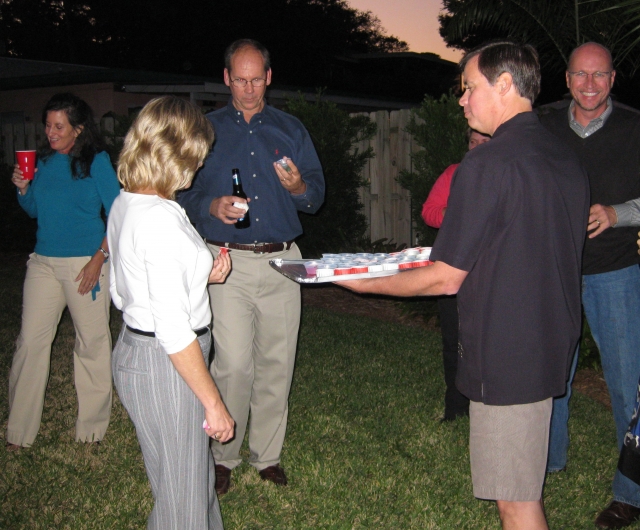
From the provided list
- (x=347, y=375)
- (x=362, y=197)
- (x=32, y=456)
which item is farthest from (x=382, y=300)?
(x=32, y=456)

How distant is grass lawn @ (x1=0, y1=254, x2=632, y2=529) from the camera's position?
405cm

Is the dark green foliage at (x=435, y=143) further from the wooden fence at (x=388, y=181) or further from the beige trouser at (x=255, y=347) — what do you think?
the beige trouser at (x=255, y=347)

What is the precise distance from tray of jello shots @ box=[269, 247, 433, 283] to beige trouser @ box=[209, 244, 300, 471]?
0.85 m

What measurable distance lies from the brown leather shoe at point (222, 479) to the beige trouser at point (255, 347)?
40mm

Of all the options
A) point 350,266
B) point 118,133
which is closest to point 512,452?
point 350,266

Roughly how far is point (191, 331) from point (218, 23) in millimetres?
38101

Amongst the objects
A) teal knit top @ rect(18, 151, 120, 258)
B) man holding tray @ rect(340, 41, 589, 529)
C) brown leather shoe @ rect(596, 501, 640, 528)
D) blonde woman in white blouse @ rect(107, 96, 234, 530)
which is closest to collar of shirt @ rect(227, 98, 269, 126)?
teal knit top @ rect(18, 151, 120, 258)

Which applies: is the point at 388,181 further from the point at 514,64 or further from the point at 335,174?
the point at 514,64

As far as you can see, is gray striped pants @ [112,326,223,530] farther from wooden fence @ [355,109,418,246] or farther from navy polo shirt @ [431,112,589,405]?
wooden fence @ [355,109,418,246]

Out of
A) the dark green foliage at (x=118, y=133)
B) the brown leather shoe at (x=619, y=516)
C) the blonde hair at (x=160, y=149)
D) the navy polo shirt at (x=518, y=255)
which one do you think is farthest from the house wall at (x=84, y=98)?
the navy polo shirt at (x=518, y=255)

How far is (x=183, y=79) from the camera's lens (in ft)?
60.0

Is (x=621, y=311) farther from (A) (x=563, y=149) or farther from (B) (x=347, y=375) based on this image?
(B) (x=347, y=375)

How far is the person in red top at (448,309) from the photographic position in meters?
4.88

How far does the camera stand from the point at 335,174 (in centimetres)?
1038
